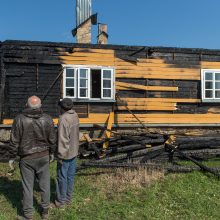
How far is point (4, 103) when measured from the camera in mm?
14117

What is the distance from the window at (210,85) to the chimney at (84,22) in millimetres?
6500

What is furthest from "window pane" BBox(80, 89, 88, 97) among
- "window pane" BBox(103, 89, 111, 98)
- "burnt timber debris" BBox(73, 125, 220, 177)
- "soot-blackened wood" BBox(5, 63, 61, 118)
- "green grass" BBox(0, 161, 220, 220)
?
"green grass" BBox(0, 161, 220, 220)

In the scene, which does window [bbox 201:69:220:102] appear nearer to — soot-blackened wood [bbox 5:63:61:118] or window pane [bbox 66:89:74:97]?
window pane [bbox 66:89:74:97]

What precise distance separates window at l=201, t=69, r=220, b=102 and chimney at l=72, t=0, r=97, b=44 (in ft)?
21.3

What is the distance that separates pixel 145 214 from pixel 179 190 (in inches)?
69.2

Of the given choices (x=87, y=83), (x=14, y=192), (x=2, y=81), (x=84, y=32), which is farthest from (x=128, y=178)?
(x=84, y=32)

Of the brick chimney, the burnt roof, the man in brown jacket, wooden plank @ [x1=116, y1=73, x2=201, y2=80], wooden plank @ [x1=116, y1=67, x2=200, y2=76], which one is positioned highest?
the brick chimney

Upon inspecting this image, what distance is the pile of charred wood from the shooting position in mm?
11828

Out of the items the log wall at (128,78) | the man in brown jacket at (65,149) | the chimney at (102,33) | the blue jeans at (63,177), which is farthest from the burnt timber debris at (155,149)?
the chimney at (102,33)

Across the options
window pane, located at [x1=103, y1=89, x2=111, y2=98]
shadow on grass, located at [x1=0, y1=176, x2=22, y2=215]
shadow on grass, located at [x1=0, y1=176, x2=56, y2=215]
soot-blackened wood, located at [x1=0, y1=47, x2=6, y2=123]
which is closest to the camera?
shadow on grass, located at [x1=0, y1=176, x2=56, y2=215]

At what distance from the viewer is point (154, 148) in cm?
1195

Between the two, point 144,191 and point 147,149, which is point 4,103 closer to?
point 147,149

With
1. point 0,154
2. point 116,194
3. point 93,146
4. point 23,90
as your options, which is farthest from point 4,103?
point 116,194

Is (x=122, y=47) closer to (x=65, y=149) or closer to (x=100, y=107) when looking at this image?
(x=100, y=107)
